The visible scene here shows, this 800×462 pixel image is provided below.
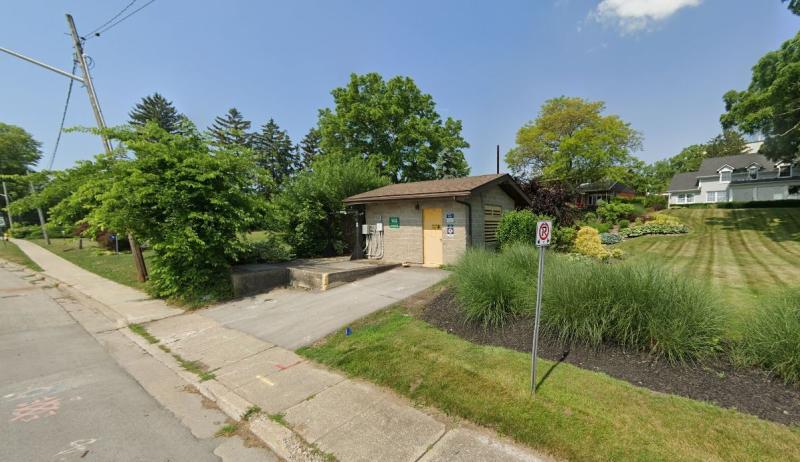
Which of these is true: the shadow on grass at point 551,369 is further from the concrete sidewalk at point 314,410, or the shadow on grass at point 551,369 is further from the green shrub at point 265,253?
the green shrub at point 265,253

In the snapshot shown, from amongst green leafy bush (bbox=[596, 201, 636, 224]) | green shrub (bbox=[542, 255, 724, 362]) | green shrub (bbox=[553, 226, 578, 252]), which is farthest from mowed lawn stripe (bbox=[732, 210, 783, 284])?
green shrub (bbox=[542, 255, 724, 362])

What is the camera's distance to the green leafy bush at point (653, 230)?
17.1m

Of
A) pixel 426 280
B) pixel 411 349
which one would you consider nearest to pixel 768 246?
pixel 426 280

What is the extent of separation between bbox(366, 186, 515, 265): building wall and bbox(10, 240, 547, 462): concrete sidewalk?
6630 millimetres

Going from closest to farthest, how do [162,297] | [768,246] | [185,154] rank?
[185,154] < [162,297] < [768,246]

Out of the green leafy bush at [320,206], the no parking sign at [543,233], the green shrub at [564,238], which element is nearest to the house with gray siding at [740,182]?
the green shrub at [564,238]

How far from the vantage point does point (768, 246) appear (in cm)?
1239

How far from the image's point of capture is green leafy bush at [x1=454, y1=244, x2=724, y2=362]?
3.68 metres

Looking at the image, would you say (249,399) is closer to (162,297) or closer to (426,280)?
(426,280)

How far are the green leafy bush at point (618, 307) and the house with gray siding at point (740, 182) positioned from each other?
39.4m

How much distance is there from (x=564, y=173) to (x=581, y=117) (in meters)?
5.64

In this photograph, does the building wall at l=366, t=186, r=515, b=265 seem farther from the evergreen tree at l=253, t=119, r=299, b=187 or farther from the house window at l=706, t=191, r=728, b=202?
the evergreen tree at l=253, t=119, r=299, b=187

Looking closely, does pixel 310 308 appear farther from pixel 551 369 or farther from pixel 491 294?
pixel 551 369

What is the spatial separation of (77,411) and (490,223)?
1118 centimetres
